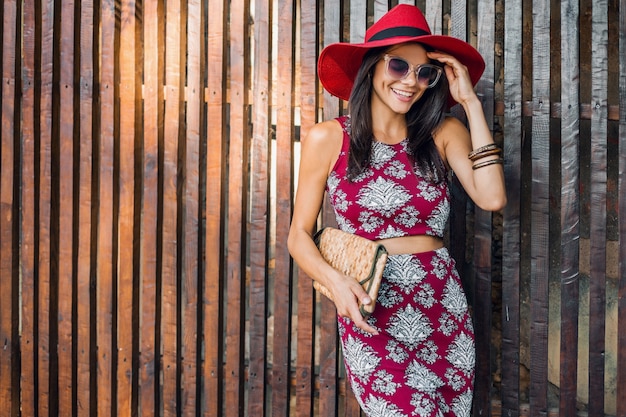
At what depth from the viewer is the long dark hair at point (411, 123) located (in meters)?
Result: 2.51

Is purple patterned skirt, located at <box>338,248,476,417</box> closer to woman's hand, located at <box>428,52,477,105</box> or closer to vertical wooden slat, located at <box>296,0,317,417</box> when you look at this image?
woman's hand, located at <box>428,52,477,105</box>

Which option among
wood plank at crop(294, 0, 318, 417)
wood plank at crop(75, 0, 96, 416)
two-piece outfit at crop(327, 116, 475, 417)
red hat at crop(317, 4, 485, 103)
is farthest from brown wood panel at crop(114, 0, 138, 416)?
two-piece outfit at crop(327, 116, 475, 417)

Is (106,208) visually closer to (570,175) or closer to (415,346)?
(415,346)

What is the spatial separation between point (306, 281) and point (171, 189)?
928mm

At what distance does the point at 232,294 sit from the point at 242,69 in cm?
124

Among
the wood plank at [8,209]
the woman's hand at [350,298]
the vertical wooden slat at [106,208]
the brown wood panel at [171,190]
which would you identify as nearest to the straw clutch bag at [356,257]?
the woman's hand at [350,298]

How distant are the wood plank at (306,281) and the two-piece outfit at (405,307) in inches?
37.7

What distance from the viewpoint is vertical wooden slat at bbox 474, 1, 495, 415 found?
129 inches

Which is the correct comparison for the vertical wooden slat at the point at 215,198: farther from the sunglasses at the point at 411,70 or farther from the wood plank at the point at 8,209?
the sunglasses at the point at 411,70

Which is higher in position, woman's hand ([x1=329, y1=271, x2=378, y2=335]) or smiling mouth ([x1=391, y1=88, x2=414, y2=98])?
smiling mouth ([x1=391, y1=88, x2=414, y2=98])

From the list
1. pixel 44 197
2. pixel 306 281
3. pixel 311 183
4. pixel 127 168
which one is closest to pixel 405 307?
pixel 311 183

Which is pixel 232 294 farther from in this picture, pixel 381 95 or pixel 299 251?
pixel 381 95

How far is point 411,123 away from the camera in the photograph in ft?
8.65

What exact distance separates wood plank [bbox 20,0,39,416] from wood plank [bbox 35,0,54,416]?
0.04 metres
